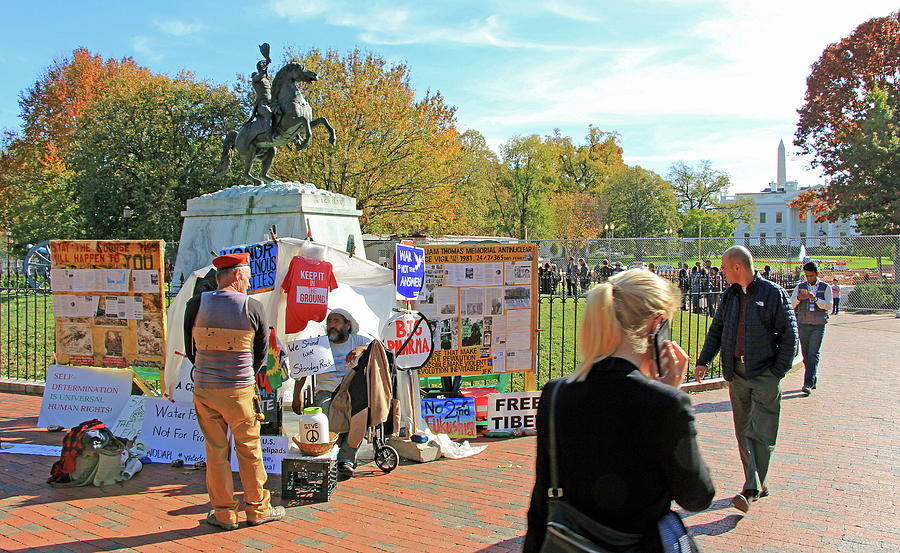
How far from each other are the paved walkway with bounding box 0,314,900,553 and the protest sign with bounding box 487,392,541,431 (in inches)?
8.7

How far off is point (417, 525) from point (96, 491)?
2.72 m

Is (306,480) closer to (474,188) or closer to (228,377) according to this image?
(228,377)

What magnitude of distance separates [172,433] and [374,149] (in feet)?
74.2

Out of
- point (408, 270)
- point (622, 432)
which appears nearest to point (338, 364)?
point (408, 270)

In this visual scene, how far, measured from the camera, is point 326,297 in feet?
20.6

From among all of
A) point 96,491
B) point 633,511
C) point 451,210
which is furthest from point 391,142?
point 633,511

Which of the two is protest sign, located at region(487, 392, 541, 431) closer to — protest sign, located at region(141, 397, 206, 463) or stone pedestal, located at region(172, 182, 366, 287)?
protest sign, located at region(141, 397, 206, 463)

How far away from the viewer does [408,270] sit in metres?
6.45

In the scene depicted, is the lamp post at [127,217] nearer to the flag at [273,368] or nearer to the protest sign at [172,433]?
the protest sign at [172,433]

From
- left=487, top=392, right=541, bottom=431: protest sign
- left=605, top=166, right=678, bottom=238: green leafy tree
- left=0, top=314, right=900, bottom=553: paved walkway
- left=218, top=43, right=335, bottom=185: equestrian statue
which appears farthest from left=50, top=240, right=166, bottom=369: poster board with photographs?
left=605, top=166, right=678, bottom=238: green leafy tree

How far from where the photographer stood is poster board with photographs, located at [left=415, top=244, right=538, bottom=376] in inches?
276

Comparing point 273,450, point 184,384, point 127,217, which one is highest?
point 127,217

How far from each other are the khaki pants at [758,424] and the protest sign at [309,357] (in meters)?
3.41

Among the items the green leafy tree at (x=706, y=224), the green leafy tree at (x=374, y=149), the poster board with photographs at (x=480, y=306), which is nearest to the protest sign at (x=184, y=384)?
the poster board with photographs at (x=480, y=306)
